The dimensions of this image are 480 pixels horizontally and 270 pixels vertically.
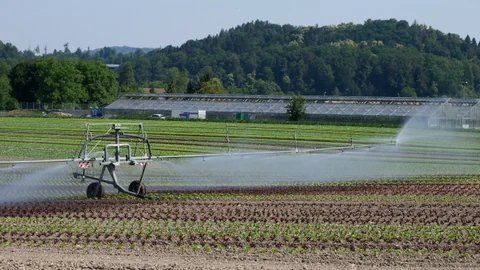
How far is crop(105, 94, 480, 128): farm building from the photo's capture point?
72750 mm

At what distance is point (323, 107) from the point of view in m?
99.6

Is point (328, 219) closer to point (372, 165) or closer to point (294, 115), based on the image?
point (372, 165)

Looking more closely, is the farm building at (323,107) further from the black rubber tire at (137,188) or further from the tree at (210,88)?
the black rubber tire at (137,188)

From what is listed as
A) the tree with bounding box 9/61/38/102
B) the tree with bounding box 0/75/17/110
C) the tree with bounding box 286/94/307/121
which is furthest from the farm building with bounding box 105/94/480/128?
the tree with bounding box 9/61/38/102

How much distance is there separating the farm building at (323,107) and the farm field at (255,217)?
30.4 meters

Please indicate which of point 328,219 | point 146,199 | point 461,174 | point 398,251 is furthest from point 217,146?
point 398,251

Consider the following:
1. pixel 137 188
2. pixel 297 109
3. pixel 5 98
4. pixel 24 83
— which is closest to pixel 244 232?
pixel 137 188

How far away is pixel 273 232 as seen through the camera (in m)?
18.7

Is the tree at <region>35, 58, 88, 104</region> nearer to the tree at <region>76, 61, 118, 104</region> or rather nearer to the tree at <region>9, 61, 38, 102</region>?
the tree at <region>76, 61, 118, 104</region>

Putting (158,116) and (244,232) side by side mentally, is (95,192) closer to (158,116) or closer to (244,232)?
(244,232)

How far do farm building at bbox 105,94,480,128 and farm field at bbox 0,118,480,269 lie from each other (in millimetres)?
30441

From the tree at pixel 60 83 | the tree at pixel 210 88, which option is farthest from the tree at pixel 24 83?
the tree at pixel 210 88

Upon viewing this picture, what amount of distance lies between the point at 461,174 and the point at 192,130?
138 feet

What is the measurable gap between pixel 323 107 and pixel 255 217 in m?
79.1
